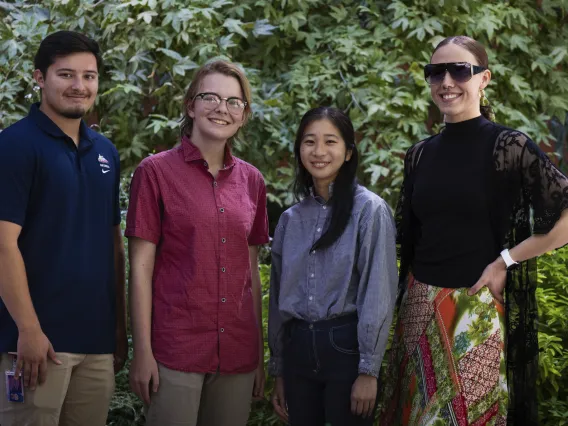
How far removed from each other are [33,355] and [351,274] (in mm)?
1087

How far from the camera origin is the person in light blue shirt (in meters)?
2.71

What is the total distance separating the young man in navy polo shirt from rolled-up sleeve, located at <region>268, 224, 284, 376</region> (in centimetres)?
58

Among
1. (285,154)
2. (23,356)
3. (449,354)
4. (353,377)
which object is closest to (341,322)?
(353,377)

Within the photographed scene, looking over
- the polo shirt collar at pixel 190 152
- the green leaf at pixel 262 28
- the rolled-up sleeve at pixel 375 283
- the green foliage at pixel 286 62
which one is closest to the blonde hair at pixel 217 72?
the polo shirt collar at pixel 190 152

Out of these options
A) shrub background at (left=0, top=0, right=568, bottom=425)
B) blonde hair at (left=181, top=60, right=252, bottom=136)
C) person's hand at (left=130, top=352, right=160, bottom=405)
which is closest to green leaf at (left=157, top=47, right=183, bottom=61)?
shrub background at (left=0, top=0, right=568, bottom=425)

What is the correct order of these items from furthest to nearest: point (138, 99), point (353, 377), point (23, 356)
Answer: point (138, 99), point (353, 377), point (23, 356)

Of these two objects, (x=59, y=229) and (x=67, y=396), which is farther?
(x=67, y=396)

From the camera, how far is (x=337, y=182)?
291cm

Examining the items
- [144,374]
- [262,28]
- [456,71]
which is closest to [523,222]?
[456,71]

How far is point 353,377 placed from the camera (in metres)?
2.71

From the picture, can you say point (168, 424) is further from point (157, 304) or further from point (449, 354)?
point (449, 354)

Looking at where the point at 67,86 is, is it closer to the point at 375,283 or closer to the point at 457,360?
the point at 375,283

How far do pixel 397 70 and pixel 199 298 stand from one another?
350 centimetres

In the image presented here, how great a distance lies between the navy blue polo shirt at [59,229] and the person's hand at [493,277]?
129 centimetres
